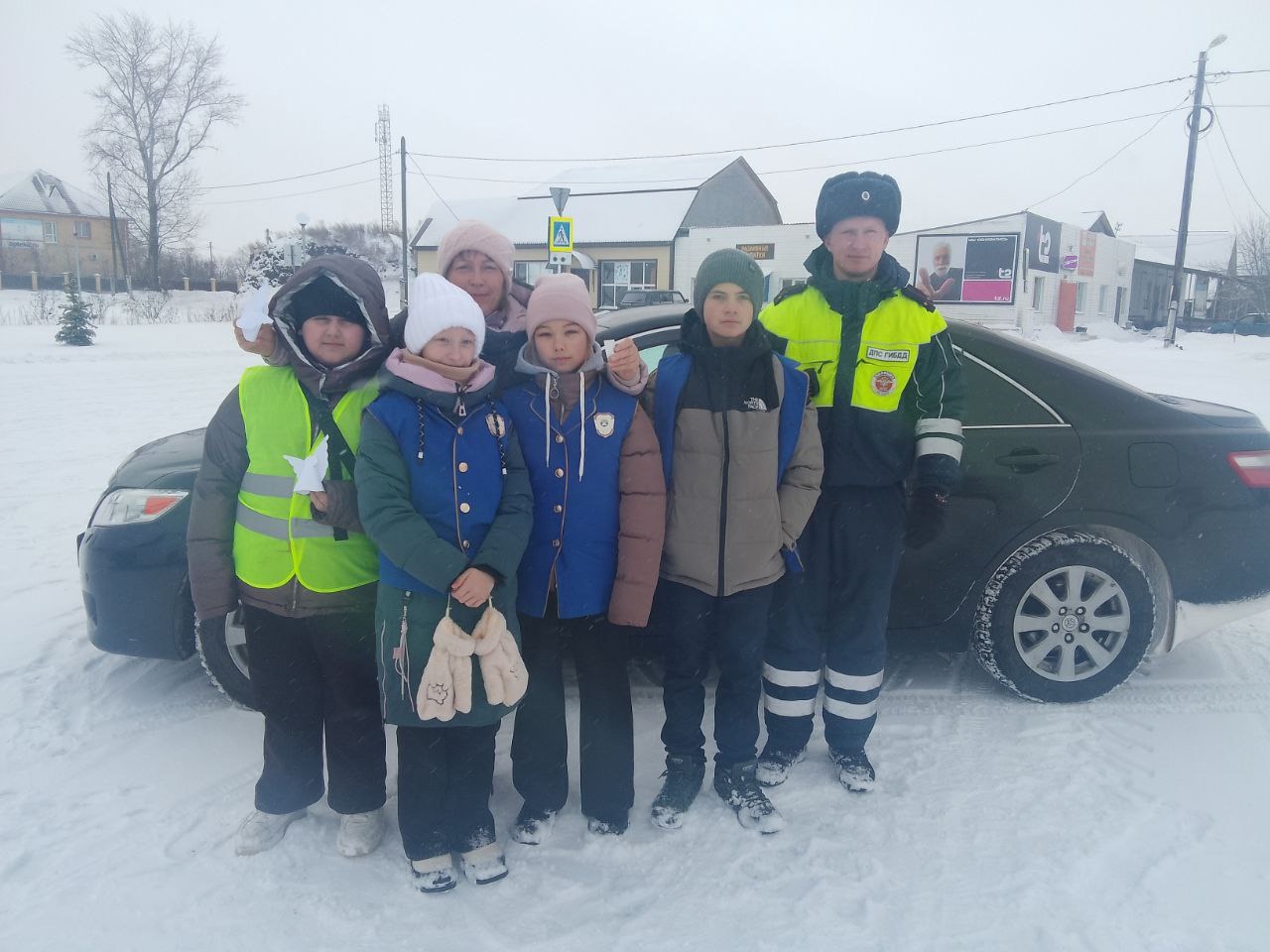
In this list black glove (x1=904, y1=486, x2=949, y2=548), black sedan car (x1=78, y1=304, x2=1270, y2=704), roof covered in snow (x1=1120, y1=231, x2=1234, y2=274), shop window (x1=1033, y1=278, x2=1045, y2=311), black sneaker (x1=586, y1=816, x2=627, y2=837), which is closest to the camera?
black sneaker (x1=586, y1=816, x2=627, y2=837)

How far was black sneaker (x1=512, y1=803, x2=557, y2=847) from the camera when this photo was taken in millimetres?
2539

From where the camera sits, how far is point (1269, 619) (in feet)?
13.9

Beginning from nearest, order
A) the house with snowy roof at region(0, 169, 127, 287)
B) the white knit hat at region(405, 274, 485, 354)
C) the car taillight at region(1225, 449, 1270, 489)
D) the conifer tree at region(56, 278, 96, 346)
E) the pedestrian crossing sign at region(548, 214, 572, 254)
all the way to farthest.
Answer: the white knit hat at region(405, 274, 485, 354), the car taillight at region(1225, 449, 1270, 489), the pedestrian crossing sign at region(548, 214, 572, 254), the conifer tree at region(56, 278, 96, 346), the house with snowy roof at region(0, 169, 127, 287)

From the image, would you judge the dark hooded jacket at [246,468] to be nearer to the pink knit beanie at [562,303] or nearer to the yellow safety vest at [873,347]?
the pink knit beanie at [562,303]

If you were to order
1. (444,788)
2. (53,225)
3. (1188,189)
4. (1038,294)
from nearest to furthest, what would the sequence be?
(444,788) < (1188,189) < (1038,294) < (53,225)

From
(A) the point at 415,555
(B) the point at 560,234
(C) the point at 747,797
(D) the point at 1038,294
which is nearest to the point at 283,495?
(A) the point at 415,555

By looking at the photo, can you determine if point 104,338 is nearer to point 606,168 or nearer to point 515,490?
point 515,490

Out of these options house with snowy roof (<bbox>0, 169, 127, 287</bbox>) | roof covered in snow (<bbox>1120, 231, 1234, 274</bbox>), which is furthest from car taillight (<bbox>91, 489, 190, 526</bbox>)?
roof covered in snow (<bbox>1120, 231, 1234, 274</bbox>)

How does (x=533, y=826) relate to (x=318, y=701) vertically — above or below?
below

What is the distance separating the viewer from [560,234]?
930 centimetres

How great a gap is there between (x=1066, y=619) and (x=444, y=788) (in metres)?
2.37

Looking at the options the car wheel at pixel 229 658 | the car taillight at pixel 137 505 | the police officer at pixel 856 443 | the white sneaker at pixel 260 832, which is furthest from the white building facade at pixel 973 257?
the white sneaker at pixel 260 832

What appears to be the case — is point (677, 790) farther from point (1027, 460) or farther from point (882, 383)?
point (1027, 460)

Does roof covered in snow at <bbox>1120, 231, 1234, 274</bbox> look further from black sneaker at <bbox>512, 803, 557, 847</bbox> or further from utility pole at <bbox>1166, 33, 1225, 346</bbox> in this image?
black sneaker at <bbox>512, 803, 557, 847</bbox>
